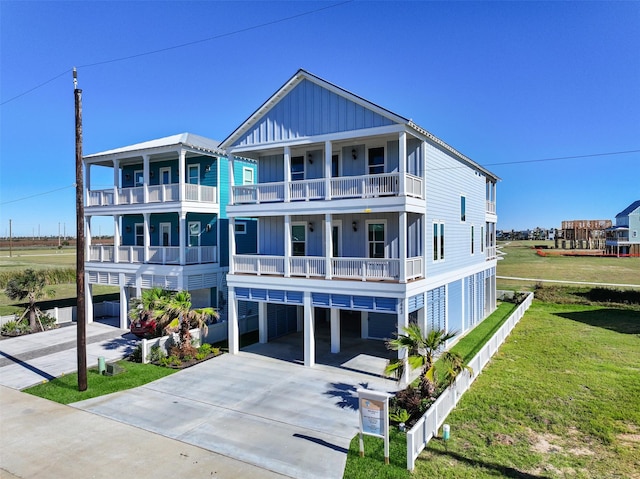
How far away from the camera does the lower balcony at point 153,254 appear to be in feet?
70.9

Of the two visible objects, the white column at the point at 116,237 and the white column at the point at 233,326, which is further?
the white column at the point at 116,237

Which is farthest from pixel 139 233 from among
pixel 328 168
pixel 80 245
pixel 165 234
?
pixel 328 168

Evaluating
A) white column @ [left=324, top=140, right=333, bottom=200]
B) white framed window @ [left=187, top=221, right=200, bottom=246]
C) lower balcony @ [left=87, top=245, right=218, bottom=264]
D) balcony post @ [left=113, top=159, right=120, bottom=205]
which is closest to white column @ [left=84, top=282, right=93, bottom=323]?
lower balcony @ [left=87, top=245, right=218, bottom=264]

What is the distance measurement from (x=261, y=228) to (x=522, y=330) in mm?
14537

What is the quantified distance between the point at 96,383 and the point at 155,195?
10.8 metres

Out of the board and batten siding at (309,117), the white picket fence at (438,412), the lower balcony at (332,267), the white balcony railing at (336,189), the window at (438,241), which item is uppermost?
the board and batten siding at (309,117)

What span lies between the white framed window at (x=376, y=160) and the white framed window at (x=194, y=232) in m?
11.2

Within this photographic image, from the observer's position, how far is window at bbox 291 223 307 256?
1894cm

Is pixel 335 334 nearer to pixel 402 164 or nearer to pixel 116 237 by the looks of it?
pixel 402 164

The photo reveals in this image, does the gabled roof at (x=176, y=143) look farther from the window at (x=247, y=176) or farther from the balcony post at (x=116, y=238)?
the balcony post at (x=116, y=238)

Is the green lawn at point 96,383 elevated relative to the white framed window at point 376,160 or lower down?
lower down

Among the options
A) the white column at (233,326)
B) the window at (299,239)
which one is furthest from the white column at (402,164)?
the white column at (233,326)

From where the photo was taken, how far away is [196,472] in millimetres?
8633

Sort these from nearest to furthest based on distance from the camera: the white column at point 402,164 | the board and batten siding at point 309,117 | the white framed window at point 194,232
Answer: the white column at point 402,164
the board and batten siding at point 309,117
the white framed window at point 194,232
